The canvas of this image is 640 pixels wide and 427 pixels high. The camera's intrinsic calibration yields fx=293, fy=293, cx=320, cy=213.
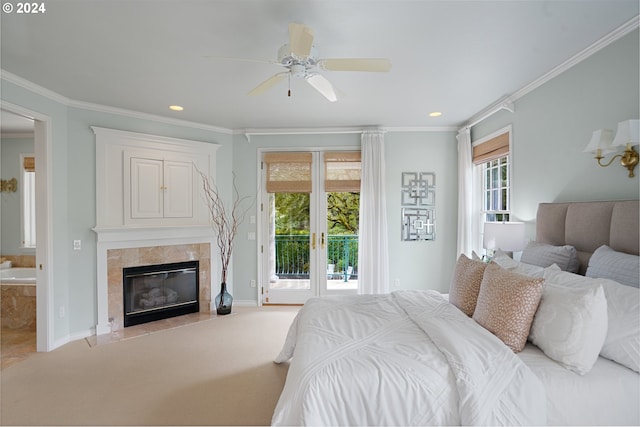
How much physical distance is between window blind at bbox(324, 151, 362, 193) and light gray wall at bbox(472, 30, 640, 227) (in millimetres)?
1968

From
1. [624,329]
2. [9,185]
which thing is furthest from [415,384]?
[9,185]

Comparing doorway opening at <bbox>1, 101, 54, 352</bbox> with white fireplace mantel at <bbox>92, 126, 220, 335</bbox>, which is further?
white fireplace mantel at <bbox>92, 126, 220, 335</bbox>

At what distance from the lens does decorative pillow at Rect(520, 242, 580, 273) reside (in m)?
2.12

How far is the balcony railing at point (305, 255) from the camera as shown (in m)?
4.54

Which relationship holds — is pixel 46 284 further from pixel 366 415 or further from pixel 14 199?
pixel 366 415

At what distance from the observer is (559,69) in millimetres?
2477

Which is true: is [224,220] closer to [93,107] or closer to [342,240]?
[342,240]

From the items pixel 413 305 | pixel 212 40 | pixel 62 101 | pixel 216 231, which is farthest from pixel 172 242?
pixel 413 305

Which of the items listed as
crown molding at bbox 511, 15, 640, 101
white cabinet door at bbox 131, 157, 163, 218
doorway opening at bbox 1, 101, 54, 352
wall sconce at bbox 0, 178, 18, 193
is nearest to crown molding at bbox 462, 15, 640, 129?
crown molding at bbox 511, 15, 640, 101

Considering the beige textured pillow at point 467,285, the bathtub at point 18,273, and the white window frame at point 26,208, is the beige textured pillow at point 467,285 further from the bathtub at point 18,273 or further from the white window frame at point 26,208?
the white window frame at point 26,208

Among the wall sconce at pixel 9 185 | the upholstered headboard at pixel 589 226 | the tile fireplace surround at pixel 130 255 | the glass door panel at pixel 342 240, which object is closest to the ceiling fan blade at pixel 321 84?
the upholstered headboard at pixel 589 226

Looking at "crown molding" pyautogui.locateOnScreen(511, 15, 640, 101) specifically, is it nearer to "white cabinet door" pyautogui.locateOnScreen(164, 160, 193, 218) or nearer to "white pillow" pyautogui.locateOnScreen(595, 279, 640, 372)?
"white pillow" pyautogui.locateOnScreen(595, 279, 640, 372)

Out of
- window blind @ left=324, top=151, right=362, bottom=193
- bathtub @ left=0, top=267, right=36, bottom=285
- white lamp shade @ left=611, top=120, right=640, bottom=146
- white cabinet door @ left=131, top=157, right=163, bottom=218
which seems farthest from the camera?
window blind @ left=324, top=151, right=362, bottom=193

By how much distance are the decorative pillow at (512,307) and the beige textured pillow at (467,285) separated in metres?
0.31
